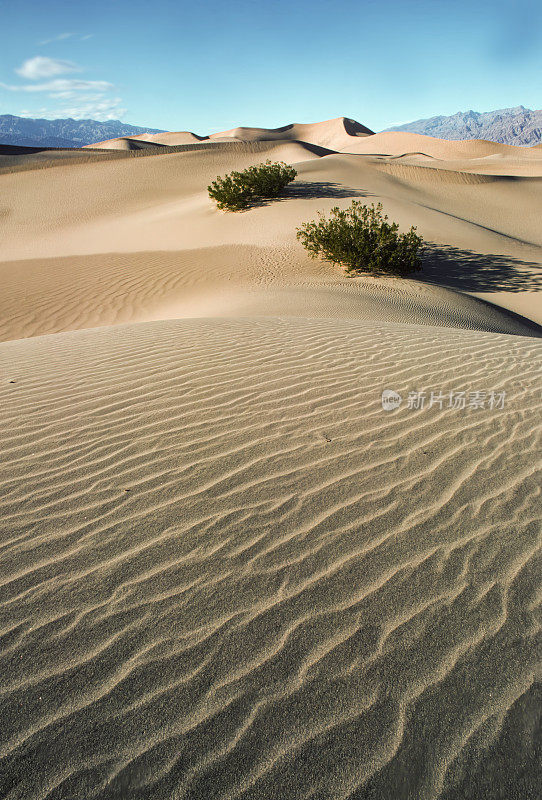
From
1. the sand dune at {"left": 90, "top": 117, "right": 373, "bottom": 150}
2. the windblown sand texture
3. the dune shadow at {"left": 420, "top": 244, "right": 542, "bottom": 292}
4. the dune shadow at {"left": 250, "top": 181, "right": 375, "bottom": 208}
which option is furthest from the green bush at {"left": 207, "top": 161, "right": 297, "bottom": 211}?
the sand dune at {"left": 90, "top": 117, "right": 373, "bottom": 150}

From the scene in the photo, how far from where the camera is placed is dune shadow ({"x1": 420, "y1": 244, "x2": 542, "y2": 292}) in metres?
12.8

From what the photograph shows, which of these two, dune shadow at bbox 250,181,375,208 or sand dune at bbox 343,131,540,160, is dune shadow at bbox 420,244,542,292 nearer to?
dune shadow at bbox 250,181,375,208

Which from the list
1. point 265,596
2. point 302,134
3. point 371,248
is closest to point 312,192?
point 371,248

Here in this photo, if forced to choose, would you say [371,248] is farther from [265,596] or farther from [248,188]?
[265,596]

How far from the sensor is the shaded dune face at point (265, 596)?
1593 millimetres

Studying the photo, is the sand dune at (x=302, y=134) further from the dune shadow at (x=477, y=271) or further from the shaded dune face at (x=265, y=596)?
the shaded dune face at (x=265, y=596)

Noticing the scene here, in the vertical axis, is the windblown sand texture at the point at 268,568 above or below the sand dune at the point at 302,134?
below

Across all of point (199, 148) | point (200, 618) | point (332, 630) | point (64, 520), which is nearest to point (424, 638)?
point (332, 630)

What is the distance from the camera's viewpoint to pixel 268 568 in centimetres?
230

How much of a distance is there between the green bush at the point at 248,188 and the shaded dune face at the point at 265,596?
1555 centimetres

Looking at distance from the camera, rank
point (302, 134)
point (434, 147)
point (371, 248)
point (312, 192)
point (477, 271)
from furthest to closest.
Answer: point (302, 134) → point (434, 147) → point (312, 192) → point (477, 271) → point (371, 248)

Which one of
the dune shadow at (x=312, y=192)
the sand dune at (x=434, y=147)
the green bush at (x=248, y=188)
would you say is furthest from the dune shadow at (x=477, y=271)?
the sand dune at (x=434, y=147)

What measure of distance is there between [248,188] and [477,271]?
30.3ft

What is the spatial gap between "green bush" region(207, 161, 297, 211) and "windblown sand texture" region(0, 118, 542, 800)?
13312 mm
